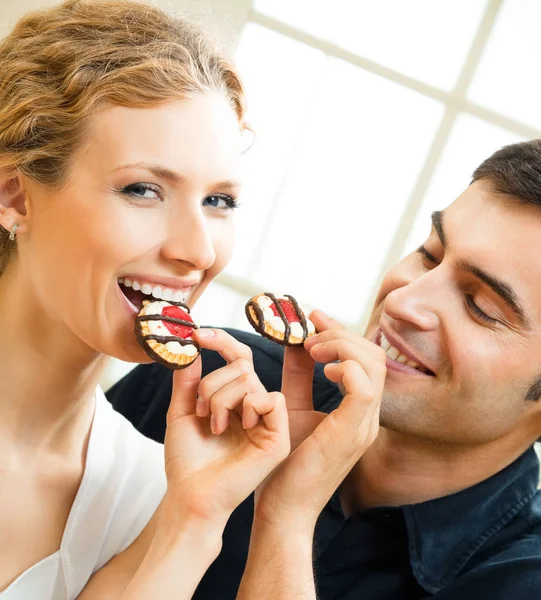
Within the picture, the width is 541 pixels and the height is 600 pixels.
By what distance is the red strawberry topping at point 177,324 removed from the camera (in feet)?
5.52

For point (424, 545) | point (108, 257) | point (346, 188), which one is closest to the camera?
point (108, 257)

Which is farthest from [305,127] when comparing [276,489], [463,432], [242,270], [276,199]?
[276,489]

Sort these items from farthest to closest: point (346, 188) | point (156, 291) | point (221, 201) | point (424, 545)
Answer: point (346, 188), point (424, 545), point (221, 201), point (156, 291)

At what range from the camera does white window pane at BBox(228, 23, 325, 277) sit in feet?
13.9

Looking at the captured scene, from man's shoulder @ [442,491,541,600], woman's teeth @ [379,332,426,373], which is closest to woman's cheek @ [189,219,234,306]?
woman's teeth @ [379,332,426,373]

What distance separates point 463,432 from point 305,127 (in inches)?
104

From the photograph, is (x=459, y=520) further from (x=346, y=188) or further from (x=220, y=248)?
(x=346, y=188)

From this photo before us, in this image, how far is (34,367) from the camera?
178 centimetres

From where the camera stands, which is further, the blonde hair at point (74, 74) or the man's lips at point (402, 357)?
the man's lips at point (402, 357)

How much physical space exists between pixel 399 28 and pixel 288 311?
113 inches

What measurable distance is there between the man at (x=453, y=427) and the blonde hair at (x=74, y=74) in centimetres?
73

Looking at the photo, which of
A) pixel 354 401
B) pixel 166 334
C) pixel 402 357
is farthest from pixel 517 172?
pixel 166 334

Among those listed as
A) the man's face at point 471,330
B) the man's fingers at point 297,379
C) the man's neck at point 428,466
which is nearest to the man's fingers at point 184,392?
the man's fingers at point 297,379

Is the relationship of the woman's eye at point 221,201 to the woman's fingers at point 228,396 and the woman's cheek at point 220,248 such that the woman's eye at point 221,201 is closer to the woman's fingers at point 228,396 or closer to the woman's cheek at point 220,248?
the woman's cheek at point 220,248
